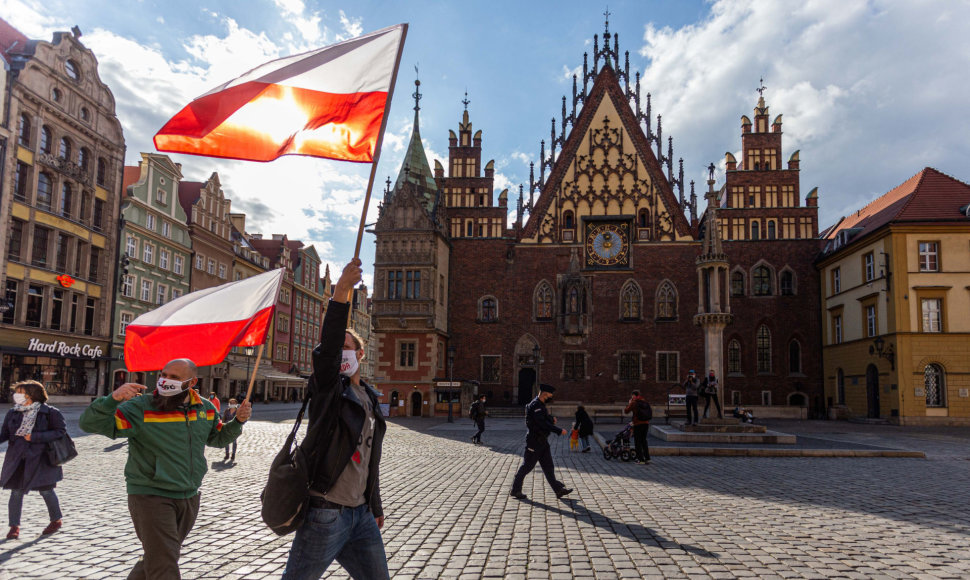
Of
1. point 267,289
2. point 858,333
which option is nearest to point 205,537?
point 267,289

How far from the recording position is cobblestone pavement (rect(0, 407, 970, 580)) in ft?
20.9

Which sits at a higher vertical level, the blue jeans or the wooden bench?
the blue jeans

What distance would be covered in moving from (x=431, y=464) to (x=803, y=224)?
1284 inches

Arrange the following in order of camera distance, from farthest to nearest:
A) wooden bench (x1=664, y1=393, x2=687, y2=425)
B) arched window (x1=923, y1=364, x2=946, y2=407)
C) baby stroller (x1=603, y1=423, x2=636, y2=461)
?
arched window (x1=923, y1=364, x2=946, y2=407)
wooden bench (x1=664, y1=393, x2=687, y2=425)
baby stroller (x1=603, y1=423, x2=636, y2=461)

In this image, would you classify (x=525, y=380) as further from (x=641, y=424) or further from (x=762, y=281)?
(x=641, y=424)

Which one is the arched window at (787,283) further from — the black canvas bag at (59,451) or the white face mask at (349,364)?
the white face mask at (349,364)

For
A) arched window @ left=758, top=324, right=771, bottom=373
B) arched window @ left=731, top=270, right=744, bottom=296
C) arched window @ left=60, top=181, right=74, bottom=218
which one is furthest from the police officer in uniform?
arched window @ left=60, top=181, right=74, bottom=218

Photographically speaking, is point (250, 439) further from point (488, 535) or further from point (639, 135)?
point (639, 135)

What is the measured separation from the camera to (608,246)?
4053 cm

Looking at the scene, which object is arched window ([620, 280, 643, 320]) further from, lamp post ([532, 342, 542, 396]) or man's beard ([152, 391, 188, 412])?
man's beard ([152, 391, 188, 412])

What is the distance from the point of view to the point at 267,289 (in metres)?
6.79

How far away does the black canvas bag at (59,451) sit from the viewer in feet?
25.0

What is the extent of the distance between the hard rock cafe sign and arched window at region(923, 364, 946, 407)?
42.7m

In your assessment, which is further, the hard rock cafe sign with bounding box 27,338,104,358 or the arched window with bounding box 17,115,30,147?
the hard rock cafe sign with bounding box 27,338,104,358
